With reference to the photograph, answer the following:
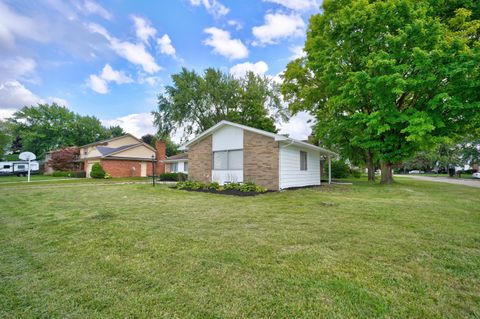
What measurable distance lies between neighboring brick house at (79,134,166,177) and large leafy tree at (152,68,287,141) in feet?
11.9

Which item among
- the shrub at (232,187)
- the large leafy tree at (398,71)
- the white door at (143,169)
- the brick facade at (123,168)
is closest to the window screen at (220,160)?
the shrub at (232,187)

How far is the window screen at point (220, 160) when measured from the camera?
1270cm

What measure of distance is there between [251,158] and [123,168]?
20.8 m

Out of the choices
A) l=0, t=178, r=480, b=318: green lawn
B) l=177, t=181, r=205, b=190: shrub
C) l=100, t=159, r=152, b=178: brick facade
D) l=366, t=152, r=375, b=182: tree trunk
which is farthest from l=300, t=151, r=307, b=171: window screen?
l=100, t=159, r=152, b=178: brick facade

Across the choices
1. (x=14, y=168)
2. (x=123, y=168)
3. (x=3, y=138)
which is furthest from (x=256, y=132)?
(x=3, y=138)

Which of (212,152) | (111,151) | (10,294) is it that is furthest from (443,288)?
(111,151)

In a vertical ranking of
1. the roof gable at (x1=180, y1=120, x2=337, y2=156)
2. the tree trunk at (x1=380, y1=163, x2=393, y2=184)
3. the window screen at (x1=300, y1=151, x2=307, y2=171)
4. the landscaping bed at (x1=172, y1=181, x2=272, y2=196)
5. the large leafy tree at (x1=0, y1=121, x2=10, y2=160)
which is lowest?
the landscaping bed at (x1=172, y1=181, x2=272, y2=196)

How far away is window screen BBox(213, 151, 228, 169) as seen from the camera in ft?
41.7

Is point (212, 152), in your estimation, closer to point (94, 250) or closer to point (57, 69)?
point (94, 250)

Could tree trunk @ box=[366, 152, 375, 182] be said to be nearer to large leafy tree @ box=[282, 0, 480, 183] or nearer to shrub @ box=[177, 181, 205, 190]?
large leafy tree @ box=[282, 0, 480, 183]

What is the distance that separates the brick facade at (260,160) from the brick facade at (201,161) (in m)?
2.71

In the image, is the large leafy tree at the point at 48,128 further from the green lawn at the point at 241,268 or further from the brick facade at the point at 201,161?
the green lawn at the point at 241,268

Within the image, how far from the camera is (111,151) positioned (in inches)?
1028

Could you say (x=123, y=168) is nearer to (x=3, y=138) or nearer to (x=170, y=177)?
(x=170, y=177)
